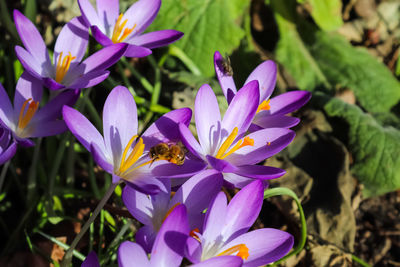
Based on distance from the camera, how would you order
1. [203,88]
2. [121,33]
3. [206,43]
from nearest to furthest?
[203,88], [121,33], [206,43]

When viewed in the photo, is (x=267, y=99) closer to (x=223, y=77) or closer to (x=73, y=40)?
(x=223, y=77)

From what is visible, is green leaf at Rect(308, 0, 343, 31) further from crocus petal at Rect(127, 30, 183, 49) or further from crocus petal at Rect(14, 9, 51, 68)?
crocus petal at Rect(14, 9, 51, 68)

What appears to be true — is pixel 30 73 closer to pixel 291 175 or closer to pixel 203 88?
pixel 203 88

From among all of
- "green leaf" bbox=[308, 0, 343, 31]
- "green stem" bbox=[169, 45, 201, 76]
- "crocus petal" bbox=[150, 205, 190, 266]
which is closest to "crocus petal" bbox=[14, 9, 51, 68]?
"crocus petal" bbox=[150, 205, 190, 266]

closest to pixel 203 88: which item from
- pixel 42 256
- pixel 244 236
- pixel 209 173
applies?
pixel 209 173

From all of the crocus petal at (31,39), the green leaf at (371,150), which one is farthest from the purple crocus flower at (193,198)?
the green leaf at (371,150)

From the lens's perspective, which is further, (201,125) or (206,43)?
(206,43)
